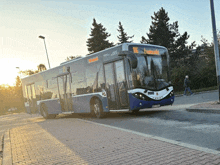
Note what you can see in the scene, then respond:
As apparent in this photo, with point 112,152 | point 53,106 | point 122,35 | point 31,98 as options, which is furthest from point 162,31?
point 112,152

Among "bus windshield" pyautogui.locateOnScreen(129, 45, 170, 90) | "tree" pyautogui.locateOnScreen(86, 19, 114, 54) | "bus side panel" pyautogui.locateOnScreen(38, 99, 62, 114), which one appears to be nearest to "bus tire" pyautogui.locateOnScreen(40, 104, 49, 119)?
"bus side panel" pyautogui.locateOnScreen(38, 99, 62, 114)

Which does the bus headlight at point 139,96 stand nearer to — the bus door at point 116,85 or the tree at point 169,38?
the bus door at point 116,85

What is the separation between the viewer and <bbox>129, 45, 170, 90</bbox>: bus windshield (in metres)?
11.4

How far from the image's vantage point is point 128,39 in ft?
185

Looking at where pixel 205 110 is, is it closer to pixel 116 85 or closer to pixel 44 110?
pixel 116 85

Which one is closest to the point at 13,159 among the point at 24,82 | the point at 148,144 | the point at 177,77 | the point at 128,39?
the point at 148,144

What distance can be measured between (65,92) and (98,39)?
38.0 metres

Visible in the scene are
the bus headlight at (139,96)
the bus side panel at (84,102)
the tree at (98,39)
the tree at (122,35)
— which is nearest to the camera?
the bus headlight at (139,96)

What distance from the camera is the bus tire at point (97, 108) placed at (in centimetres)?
1319

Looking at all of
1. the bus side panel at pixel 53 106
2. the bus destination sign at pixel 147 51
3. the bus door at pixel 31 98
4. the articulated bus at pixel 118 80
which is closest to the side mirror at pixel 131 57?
the articulated bus at pixel 118 80

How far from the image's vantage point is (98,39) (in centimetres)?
5244

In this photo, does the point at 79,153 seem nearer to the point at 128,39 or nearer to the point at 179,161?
the point at 179,161

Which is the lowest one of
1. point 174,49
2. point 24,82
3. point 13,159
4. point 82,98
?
point 13,159

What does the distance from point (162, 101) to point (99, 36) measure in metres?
42.0
